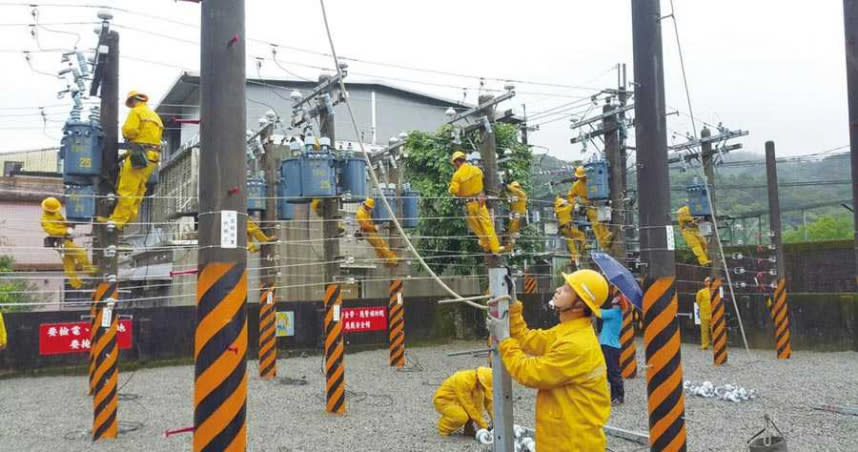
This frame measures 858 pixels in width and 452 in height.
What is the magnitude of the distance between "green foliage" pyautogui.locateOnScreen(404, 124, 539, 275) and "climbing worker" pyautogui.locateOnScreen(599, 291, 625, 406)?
9055 millimetres

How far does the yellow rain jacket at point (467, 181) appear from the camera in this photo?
1048 centimetres

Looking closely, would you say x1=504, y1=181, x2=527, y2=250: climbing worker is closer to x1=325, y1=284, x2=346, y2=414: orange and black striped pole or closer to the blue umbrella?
x1=325, y1=284, x2=346, y2=414: orange and black striped pole

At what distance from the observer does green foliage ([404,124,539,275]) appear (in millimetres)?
18867

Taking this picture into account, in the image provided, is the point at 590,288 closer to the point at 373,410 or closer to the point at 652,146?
the point at 652,146

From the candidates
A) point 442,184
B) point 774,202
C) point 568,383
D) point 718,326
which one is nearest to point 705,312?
point 718,326

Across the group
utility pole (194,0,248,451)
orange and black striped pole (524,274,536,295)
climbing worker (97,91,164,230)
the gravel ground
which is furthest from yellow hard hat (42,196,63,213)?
orange and black striped pole (524,274,536,295)

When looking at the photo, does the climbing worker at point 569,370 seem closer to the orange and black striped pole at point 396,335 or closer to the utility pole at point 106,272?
the utility pole at point 106,272

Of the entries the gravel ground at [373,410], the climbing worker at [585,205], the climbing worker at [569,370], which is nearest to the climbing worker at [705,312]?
the gravel ground at [373,410]

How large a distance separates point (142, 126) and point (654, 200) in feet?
20.5

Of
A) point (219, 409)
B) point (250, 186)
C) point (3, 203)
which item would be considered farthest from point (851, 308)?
point (3, 203)

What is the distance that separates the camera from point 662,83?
5.49 metres

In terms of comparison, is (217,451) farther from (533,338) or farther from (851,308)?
(851,308)

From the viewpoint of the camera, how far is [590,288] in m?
3.88

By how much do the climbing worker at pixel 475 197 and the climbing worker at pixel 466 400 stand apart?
309 cm
